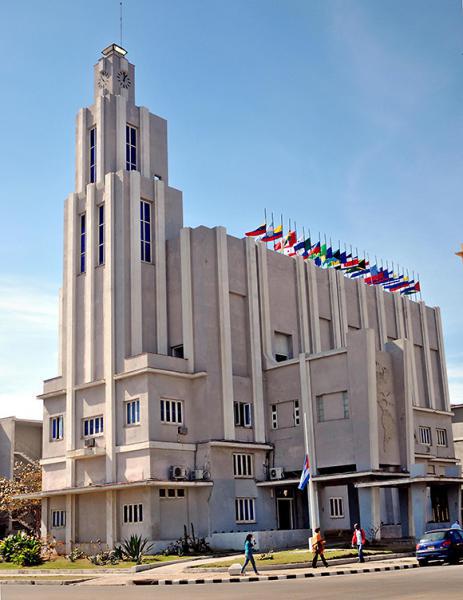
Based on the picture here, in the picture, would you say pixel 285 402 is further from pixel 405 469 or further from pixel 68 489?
pixel 68 489

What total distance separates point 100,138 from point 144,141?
291cm

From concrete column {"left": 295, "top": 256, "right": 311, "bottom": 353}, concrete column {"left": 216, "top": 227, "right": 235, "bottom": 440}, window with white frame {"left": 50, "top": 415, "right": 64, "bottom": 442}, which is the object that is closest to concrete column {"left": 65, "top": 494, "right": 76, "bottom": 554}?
window with white frame {"left": 50, "top": 415, "right": 64, "bottom": 442}

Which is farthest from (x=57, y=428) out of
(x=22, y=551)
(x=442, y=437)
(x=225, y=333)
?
(x=442, y=437)

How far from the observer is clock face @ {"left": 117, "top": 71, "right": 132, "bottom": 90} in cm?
5122

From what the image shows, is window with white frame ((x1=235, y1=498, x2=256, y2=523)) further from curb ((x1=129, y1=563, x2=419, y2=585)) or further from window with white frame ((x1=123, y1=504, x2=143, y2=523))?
curb ((x1=129, y1=563, x2=419, y2=585))

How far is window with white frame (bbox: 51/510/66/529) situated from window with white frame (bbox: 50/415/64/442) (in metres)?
4.28

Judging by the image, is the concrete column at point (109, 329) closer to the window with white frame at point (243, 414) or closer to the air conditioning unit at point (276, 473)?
the window with white frame at point (243, 414)

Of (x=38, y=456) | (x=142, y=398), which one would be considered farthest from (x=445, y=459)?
(x=38, y=456)

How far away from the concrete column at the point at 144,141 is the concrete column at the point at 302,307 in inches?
461

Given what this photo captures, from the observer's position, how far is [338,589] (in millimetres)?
20219

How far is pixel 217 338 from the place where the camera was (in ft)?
144

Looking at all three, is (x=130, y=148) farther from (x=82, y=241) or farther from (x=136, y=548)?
(x=136, y=548)

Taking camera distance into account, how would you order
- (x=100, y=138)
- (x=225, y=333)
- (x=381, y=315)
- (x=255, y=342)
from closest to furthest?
(x=225, y=333) < (x=255, y=342) < (x=100, y=138) < (x=381, y=315)

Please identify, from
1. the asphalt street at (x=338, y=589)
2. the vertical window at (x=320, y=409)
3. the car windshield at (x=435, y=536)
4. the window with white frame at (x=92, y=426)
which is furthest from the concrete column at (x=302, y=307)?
the asphalt street at (x=338, y=589)
